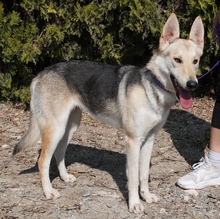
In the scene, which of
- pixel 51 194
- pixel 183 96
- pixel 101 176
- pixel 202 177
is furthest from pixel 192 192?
pixel 51 194

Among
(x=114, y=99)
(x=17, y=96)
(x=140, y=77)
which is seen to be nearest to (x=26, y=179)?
(x=114, y=99)

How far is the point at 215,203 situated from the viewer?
4188 mm

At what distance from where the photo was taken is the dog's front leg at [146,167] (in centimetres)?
417

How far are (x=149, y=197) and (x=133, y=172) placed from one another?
457 millimetres

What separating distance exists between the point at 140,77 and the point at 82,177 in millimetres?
1504

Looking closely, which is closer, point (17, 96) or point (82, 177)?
point (82, 177)

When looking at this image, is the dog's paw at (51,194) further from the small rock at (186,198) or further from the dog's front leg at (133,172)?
the small rock at (186,198)

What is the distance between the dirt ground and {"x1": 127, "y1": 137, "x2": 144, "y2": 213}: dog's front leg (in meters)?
0.09

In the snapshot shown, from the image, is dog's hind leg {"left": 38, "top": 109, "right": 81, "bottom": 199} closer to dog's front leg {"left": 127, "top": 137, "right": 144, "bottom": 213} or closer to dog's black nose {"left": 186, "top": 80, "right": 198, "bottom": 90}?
dog's front leg {"left": 127, "top": 137, "right": 144, "bottom": 213}

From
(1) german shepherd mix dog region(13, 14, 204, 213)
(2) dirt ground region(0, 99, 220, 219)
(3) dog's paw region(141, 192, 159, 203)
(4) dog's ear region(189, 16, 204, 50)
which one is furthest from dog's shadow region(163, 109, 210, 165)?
(4) dog's ear region(189, 16, 204, 50)

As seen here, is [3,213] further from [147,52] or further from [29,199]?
[147,52]

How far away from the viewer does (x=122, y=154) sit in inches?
213

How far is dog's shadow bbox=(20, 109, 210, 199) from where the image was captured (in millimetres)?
4891

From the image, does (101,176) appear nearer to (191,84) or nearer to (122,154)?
(122,154)
